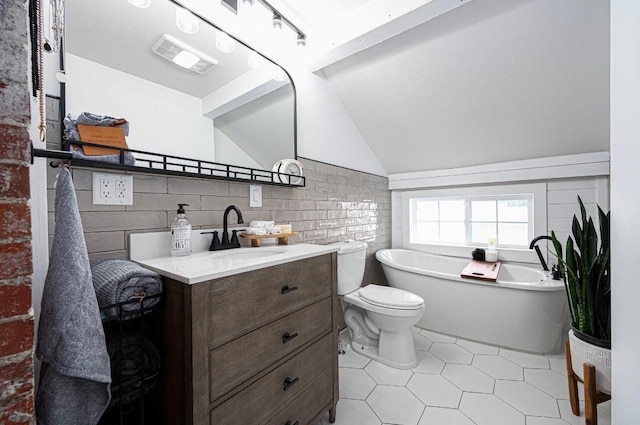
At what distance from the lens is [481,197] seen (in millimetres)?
2904

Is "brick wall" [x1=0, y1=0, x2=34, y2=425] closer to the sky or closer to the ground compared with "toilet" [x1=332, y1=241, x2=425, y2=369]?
closer to the sky

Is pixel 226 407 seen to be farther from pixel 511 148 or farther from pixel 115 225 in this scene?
pixel 511 148

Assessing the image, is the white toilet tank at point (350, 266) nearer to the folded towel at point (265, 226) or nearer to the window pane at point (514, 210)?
the folded towel at point (265, 226)

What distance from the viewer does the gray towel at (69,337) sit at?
28.3 inches

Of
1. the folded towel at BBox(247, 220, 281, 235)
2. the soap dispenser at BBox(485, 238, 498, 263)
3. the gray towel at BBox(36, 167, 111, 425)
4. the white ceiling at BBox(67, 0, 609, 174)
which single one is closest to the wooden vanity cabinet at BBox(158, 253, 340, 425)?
the gray towel at BBox(36, 167, 111, 425)

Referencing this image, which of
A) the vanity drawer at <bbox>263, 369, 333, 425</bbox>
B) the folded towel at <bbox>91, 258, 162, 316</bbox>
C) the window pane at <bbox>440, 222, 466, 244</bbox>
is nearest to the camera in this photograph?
the folded towel at <bbox>91, 258, 162, 316</bbox>

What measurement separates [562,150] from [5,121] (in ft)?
10.7

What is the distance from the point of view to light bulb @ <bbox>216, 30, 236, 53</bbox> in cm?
153

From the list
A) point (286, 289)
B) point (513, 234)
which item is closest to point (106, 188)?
point (286, 289)

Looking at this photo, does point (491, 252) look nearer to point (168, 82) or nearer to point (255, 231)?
point (255, 231)

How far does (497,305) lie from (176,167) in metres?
2.46

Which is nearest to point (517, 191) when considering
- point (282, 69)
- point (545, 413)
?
point (545, 413)

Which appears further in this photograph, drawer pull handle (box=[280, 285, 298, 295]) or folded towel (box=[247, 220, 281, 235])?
folded towel (box=[247, 220, 281, 235])

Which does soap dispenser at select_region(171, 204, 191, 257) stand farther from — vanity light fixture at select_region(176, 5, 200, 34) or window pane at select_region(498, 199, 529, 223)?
window pane at select_region(498, 199, 529, 223)
